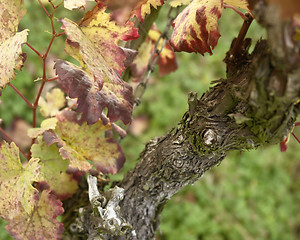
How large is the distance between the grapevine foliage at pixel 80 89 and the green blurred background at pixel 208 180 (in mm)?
1153

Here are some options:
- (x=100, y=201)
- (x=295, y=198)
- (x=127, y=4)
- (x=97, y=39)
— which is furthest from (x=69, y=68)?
Answer: (x=295, y=198)

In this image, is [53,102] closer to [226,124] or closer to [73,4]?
[73,4]

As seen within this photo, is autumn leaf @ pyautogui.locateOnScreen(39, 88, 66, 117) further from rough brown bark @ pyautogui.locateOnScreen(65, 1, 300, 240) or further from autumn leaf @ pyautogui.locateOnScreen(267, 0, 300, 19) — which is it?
autumn leaf @ pyautogui.locateOnScreen(267, 0, 300, 19)

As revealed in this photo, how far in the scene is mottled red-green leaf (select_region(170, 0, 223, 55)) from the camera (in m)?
0.59

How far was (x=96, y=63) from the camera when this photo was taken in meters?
0.53

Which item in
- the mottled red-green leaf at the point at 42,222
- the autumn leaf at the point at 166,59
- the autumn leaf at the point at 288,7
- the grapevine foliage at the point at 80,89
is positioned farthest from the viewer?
the autumn leaf at the point at 166,59

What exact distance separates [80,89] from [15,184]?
0.72 feet

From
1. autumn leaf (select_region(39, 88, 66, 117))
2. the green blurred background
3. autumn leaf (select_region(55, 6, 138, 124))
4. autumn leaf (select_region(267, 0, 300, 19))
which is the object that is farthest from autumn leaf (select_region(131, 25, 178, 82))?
the green blurred background

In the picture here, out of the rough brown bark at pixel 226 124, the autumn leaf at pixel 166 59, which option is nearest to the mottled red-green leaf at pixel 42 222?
the rough brown bark at pixel 226 124

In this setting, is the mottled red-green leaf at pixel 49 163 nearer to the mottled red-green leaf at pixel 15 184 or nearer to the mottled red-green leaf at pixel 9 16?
the mottled red-green leaf at pixel 15 184

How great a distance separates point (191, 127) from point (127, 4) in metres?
0.31

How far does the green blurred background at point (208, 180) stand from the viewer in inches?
79.3

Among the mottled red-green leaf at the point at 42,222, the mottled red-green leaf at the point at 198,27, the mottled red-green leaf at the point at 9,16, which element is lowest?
the mottled red-green leaf at the point at 42,222

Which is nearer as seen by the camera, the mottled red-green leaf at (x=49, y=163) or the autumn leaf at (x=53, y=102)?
the mottled red-green leaf at (x=49, y=163)
